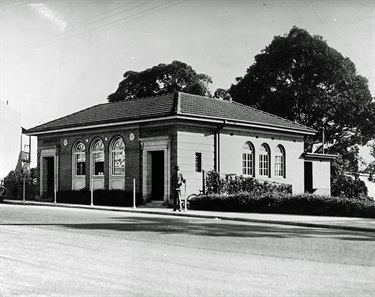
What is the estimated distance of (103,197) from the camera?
2795 centimetres

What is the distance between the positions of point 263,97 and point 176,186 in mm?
26162

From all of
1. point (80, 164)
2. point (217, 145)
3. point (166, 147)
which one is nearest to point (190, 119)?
point (166, 147)

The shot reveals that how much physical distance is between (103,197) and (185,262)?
19.5m

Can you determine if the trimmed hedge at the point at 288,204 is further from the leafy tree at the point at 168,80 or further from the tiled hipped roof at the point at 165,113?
the leafy tree at the point at 168,80

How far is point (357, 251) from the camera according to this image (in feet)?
34.0

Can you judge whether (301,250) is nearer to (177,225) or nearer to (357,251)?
(357,251)

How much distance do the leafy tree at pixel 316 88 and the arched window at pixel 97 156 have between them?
19.4m

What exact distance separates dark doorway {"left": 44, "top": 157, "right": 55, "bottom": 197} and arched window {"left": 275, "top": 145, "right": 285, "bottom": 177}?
14.0 metres

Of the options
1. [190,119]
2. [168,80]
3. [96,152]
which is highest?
[168,80]

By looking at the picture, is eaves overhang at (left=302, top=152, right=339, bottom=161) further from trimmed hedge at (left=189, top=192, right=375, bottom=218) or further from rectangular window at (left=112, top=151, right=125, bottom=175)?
trimmed hedge at (left=189, top=192, right=375, bottom=218)

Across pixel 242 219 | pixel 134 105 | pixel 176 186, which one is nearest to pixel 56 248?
pixel 242 219

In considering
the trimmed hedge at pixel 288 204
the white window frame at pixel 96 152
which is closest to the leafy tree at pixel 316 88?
the white window frame at pixel 96 152

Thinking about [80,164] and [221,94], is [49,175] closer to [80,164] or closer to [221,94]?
[80,164]

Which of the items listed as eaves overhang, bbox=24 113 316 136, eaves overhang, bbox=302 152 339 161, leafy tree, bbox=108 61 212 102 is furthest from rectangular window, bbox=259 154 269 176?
leafy tree, bbox=108 61 212 102
